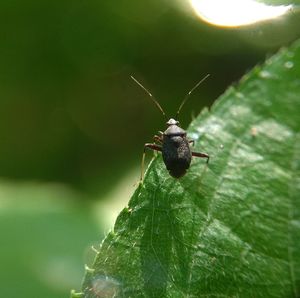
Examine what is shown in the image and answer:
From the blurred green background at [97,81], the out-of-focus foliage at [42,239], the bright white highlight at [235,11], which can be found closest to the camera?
the bright white highlight at [235,11]

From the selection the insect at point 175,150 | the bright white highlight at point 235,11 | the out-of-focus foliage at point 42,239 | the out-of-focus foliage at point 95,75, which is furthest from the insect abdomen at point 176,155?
the out-of-focus foliage at point 95,75

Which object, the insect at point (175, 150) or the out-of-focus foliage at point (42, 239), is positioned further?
the out-of-focus foliage at point (42, 239)

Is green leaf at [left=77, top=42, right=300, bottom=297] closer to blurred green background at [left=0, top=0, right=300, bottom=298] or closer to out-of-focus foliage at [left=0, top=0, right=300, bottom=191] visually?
blurred green background at [left=0, top=0, right=300, bottom=298]

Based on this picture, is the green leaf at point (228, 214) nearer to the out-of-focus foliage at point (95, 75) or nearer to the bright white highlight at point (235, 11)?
the bright white highlight at point (235, 11)

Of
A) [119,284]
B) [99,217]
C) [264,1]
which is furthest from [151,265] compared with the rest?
[99,217]

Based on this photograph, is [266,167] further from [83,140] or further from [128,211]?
[83,140]

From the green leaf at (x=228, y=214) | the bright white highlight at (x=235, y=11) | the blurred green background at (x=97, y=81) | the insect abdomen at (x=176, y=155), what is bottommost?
the green leaf at (x=228, y=214)

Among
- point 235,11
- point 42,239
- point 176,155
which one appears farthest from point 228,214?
point 42,239
